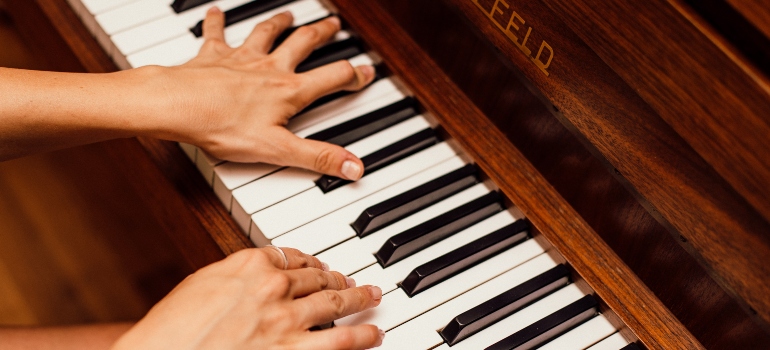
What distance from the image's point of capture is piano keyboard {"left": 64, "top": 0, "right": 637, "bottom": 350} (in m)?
1.47

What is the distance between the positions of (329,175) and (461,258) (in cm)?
32

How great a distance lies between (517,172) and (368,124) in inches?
13.1

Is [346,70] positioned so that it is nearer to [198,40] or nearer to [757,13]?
[198,40]

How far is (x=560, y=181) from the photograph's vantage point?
1574mm

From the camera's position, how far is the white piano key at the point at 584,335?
1.48 meters

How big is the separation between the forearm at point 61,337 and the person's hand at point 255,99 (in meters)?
0.45

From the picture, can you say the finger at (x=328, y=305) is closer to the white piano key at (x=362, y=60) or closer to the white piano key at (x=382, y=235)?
the white piano key at (x=382, y=235)

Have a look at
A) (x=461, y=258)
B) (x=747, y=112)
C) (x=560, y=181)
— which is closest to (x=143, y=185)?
(x=461, y=258)

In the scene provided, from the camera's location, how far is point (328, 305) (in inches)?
53.7

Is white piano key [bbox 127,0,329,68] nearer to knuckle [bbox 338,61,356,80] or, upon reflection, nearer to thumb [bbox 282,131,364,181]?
knuckle [bbox 338,61,356,80]

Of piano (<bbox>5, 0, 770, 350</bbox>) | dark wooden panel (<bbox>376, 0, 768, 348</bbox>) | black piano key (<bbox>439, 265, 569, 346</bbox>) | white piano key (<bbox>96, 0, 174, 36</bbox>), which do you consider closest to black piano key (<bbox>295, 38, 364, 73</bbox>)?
piano (<bbox>5, 0, 770, 350</bbox>)

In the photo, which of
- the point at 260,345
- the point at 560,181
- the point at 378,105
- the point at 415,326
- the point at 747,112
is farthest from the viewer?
the point at 378,105

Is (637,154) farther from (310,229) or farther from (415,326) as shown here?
(310,229)

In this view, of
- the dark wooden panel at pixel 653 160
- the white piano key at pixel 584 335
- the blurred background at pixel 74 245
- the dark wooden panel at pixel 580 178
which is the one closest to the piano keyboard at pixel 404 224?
the white piano key at pixel 584 335
